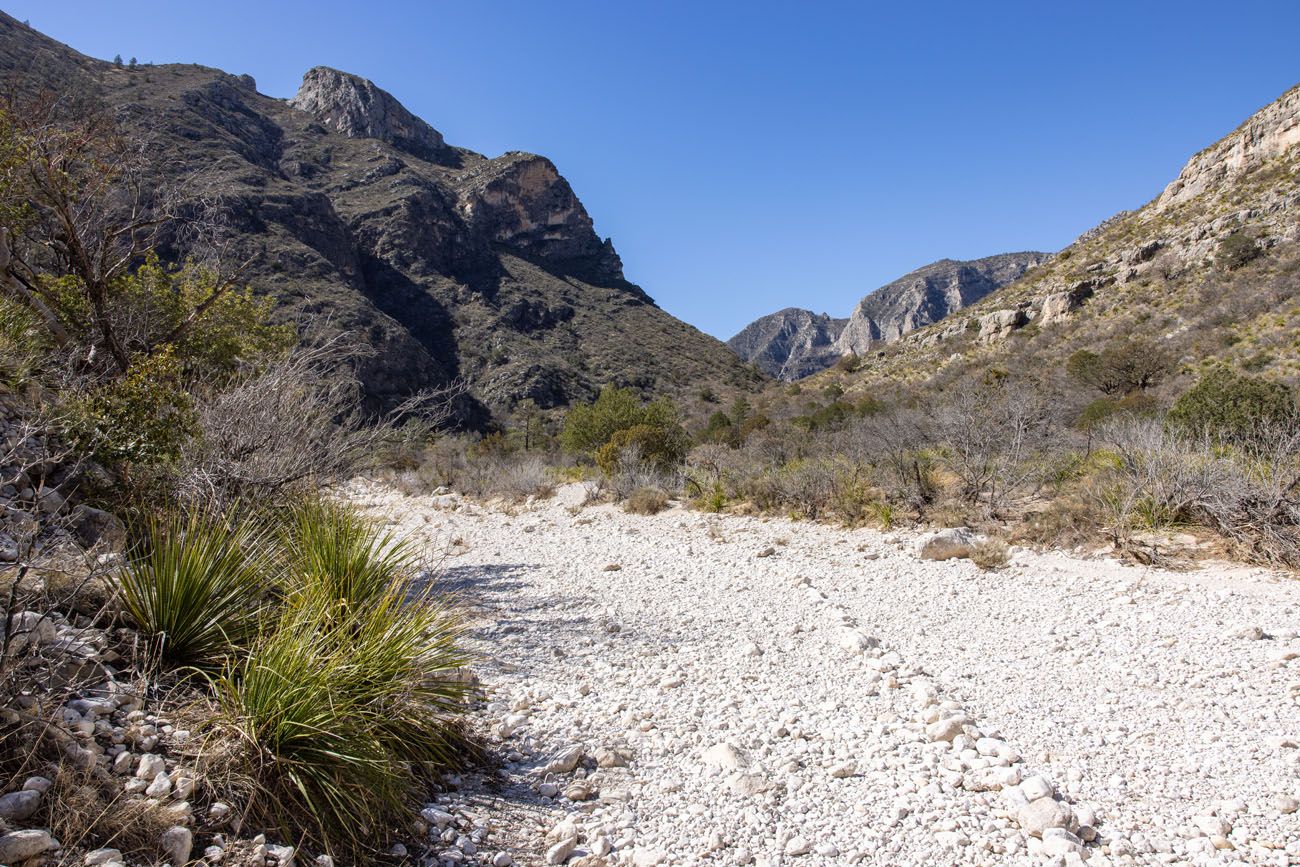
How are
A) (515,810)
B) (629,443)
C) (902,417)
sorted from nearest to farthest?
(515,810) < (902,417) < (629,443)

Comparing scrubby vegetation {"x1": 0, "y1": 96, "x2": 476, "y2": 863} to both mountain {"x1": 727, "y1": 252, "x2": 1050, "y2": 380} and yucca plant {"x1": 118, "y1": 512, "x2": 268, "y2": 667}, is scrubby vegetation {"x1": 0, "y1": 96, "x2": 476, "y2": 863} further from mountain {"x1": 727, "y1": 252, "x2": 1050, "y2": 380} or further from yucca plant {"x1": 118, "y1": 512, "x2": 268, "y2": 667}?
mountain {"x1": 727, "y1": 252, "x2": 1050, "y2": 380}

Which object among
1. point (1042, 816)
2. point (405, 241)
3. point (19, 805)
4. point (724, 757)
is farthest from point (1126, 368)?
point (405, 241)

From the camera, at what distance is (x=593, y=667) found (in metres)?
4.58

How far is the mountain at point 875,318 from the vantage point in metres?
91.6

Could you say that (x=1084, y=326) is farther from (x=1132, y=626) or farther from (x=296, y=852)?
(x=296, y=852)

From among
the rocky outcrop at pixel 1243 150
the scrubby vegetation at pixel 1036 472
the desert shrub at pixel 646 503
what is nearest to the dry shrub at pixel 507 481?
the scrubby vegetation at pixel 1036 472

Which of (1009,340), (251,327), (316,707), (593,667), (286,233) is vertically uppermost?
(286,233)

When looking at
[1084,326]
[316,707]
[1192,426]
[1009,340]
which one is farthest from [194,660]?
[1009,340]

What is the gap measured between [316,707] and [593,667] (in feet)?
8.19

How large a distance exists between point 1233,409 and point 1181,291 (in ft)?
75.4

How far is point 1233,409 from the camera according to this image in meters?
9.70

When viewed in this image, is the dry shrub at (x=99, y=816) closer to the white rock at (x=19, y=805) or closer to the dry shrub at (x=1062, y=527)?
the white rock at (x=19, y=805)

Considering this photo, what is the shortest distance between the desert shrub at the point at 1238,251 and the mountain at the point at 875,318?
51.8 meters

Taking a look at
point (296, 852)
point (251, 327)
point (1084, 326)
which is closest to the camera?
point (296, 852)
